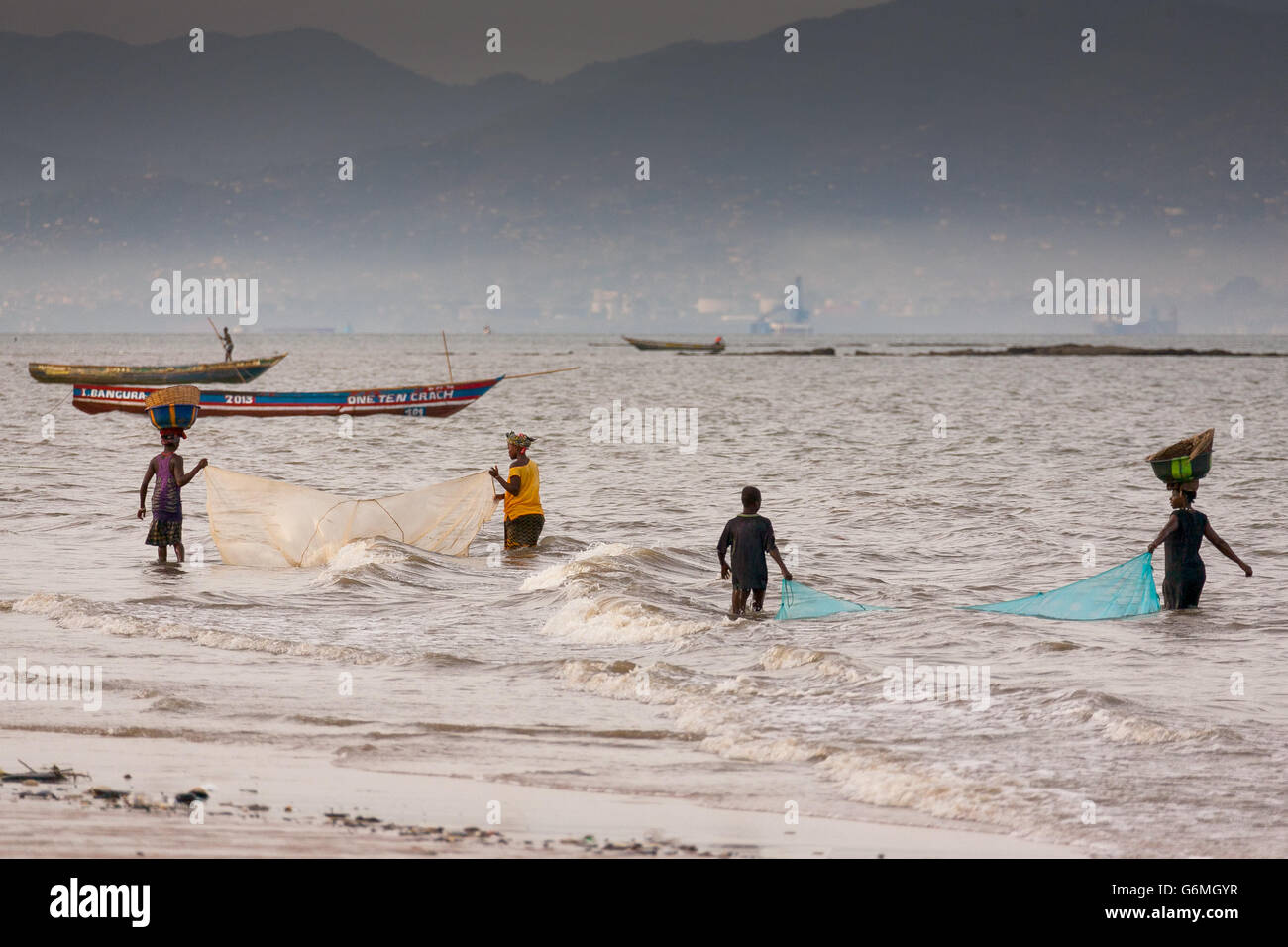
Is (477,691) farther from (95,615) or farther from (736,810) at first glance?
(95,615)

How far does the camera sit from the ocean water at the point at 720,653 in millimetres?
7242

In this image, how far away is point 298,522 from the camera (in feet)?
50.2

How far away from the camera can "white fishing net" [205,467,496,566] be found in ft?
49.9

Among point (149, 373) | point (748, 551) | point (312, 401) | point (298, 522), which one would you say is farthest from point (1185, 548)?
point (149, 373)

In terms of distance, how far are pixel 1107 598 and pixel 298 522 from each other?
902 cm

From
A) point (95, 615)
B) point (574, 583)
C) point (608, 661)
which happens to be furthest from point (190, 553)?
point (608, 661)

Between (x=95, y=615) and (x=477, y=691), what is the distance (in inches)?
176

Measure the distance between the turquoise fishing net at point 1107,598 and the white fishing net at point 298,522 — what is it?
7.01 m

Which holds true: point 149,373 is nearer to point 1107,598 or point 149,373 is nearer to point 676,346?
point 1107,598

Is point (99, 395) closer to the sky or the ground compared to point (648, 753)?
closer to the sky

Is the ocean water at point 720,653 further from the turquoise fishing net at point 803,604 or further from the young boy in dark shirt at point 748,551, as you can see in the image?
the young boy in dark shirt at point 748,551

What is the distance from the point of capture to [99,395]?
40094 millimetres

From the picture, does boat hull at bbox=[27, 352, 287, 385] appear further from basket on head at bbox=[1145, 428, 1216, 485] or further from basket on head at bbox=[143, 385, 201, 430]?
basket on head at bbox=[1145, 428, 1216, 485]

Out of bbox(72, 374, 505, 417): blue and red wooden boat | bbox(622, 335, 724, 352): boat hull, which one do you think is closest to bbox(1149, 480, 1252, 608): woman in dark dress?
bbox(72, 374, 505, 417): blue and red wooden boat
